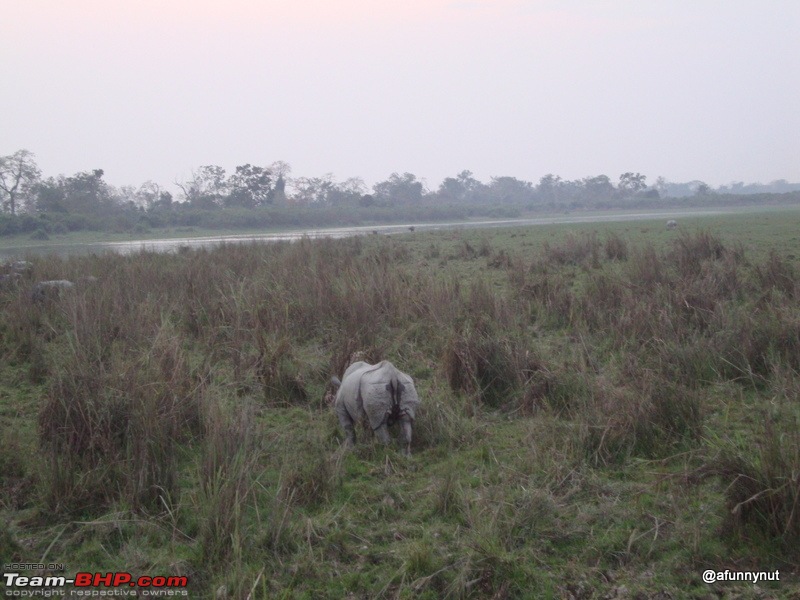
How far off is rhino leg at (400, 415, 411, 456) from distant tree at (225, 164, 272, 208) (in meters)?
54.6

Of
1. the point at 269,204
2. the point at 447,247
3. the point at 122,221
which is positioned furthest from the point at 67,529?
the point at 269,204

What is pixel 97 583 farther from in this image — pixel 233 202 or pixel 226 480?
pixel 233 202

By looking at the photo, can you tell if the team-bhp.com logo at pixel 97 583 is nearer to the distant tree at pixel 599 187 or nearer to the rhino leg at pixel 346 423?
the rhino leg at pixel 346 423

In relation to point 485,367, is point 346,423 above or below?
below

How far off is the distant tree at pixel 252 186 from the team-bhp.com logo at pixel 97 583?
183 ft

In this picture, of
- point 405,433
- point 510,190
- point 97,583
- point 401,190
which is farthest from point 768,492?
point 510,190

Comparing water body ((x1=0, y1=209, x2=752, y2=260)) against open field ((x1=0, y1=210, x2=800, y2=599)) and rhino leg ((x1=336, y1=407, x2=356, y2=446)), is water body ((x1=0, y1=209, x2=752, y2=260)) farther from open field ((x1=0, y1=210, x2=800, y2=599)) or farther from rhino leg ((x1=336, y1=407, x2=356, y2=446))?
rhino leg ((x1=336, y1=407, x2=356, y2=446))

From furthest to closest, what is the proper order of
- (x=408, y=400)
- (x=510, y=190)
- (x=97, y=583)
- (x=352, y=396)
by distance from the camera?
(x=510, y=190)
(x=352, y=396)
(x=408, y=400)
(x=97, y=583)

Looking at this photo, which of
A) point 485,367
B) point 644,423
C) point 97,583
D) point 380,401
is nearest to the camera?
point 97,583

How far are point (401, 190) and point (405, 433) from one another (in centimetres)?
7305

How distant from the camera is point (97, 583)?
3.02 metres

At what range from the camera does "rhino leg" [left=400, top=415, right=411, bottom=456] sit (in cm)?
454

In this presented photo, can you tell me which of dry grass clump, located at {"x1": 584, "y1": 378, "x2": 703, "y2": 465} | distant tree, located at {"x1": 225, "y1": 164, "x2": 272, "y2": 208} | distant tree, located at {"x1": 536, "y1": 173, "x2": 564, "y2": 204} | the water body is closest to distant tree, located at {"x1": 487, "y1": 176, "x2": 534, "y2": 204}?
distant tree, located at {"x1": 536, "y1": 173, "x2": 564, "y2": 204}

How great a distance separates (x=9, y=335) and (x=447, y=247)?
1199 cm
